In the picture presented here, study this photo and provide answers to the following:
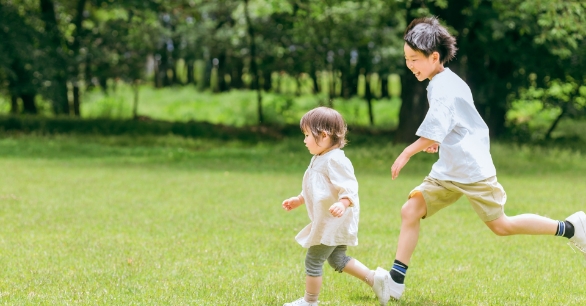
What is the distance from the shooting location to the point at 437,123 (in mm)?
4859

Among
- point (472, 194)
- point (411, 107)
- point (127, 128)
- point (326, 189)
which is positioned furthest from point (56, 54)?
point (472, 194)

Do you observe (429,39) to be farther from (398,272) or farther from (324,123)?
(398,272)

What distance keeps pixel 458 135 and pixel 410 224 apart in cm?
72

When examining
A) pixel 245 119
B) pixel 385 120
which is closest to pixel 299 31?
pixel 245 119

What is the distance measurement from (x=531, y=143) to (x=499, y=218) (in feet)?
61.8

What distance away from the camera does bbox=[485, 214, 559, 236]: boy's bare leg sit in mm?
5234

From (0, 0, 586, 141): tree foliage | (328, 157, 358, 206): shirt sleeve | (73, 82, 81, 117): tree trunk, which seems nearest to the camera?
(328, 157, 358, 206): shirt sleeve

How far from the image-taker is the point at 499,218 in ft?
17.1

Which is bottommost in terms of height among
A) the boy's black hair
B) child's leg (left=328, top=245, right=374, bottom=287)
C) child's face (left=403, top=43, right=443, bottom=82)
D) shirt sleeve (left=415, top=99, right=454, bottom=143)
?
child's leg (left=328, top=245, right=374, bottom=287)

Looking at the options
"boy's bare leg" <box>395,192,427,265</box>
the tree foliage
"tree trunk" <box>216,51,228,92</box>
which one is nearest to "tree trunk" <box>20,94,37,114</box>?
the tree foliage

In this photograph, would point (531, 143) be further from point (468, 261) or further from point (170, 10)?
point (468, 261)

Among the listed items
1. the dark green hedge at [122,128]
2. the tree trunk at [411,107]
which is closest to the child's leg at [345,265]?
the tree trunk at [411,107]

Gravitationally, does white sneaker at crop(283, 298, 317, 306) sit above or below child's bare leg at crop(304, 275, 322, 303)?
below

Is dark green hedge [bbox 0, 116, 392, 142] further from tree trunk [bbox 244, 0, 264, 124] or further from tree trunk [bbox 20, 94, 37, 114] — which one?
tree trunk [bbox 244, 0, 264, 124]
